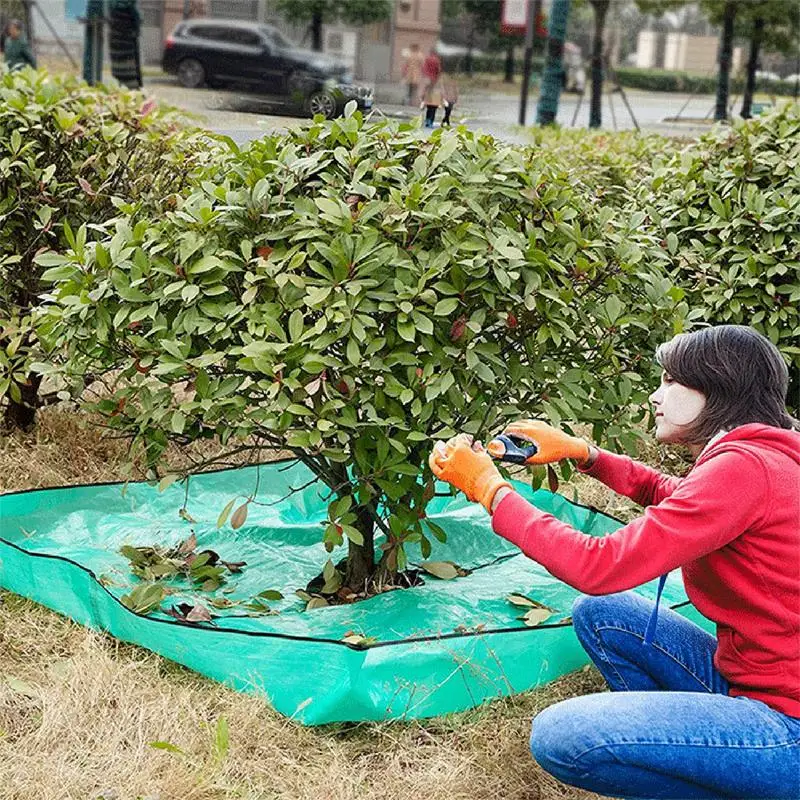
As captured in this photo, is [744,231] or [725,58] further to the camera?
[725,58]

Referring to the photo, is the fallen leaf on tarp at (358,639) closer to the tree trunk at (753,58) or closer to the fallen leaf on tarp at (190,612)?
the fallen leaf on tarp at (190,612)

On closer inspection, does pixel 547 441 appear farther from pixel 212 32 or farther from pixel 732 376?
pixel 212 32

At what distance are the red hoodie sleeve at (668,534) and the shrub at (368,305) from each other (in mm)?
596

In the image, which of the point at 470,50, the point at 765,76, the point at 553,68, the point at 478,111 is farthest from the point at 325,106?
the point at 765,76

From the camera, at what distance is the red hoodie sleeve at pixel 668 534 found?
2082mm

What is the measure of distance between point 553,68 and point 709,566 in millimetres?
13228

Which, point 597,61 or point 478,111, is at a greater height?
point 597,61

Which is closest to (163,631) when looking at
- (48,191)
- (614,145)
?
(48,191)

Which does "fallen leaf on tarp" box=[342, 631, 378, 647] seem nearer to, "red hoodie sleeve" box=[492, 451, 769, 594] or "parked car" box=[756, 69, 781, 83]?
"red hoodie sleeve" box=[492, 451, 769, 594]

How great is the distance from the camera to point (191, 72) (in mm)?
12914

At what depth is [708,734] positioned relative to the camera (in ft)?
7.02

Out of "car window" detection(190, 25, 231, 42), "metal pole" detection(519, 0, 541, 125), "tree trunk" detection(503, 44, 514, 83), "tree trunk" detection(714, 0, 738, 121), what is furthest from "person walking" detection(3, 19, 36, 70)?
"tree trunk" detection(714, 0, 738, 121)

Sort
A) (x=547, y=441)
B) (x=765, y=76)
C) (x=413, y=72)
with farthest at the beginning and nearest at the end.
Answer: (x=765, y=76), (x=413, y=72), (x=547, y=441)

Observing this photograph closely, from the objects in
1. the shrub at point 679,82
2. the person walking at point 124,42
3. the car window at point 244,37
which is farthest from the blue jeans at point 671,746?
the shrub at point 679,82
